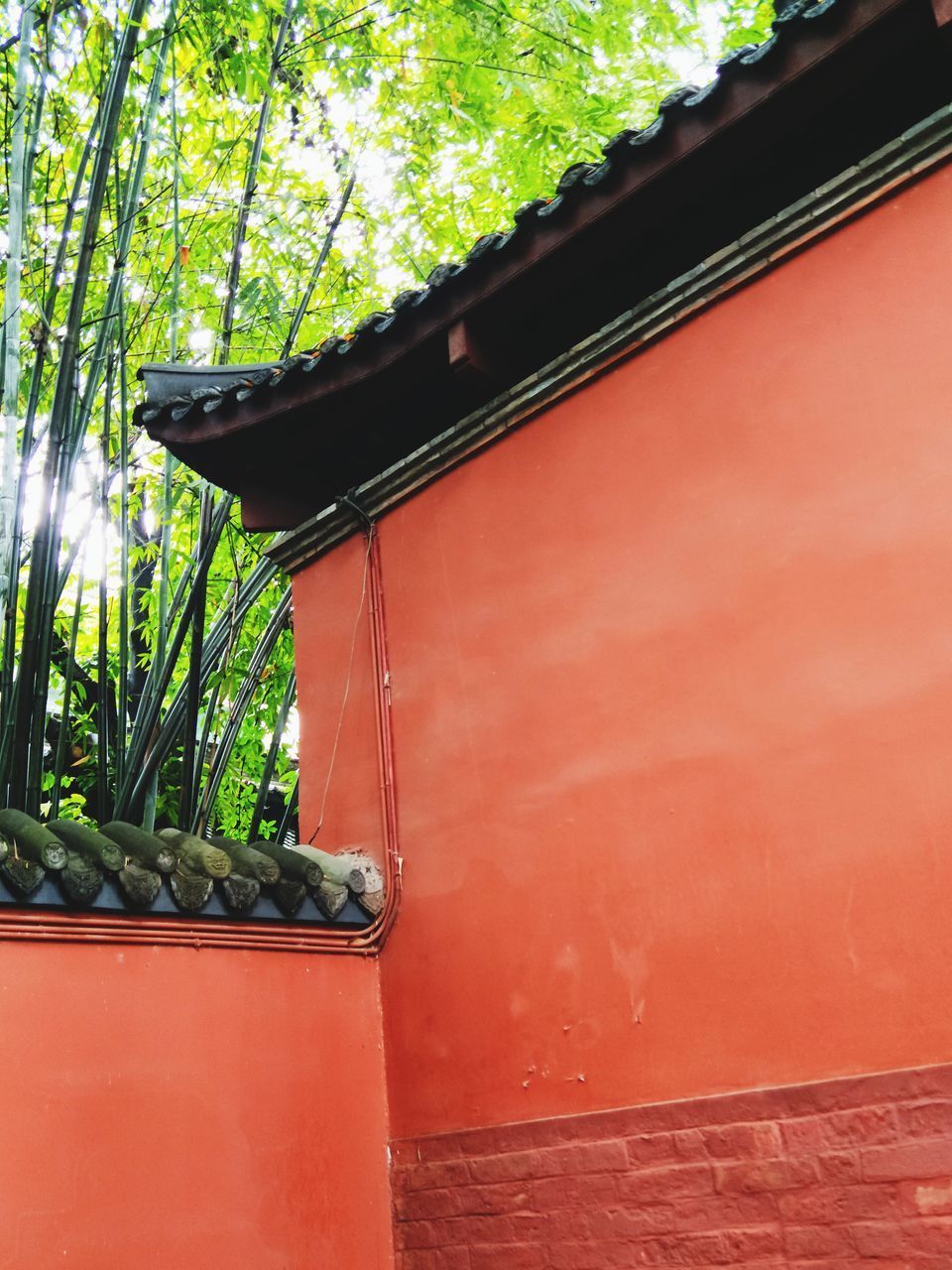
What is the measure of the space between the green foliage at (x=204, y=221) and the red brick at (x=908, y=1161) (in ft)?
10.00

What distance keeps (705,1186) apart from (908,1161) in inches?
23.7

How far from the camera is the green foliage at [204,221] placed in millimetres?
4652

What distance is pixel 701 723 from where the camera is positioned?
3.70 metres

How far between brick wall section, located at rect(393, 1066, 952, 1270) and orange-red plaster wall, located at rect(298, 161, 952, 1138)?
8cm

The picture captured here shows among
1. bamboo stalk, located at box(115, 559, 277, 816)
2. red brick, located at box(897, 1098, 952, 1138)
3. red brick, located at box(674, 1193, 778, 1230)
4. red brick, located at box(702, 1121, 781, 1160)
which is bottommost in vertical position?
red brick, located at box(674, 1193, 778, 1230)

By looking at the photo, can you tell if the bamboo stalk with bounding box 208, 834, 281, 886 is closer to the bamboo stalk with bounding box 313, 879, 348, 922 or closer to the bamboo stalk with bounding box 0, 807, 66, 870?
the bamboo stalk with bounding box 313, 879, 348, 922

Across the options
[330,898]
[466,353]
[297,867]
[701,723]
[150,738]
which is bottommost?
[330,898]

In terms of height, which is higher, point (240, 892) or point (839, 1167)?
point (240, 892)

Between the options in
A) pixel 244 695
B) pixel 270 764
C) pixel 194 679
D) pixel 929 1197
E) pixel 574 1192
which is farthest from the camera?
pixel 244 695

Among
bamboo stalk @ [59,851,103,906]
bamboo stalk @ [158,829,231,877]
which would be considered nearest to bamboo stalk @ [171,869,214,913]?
bamboo stalk @ [158,829,231,877]

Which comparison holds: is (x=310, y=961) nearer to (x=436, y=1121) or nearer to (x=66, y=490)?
(x=436, y=1121)

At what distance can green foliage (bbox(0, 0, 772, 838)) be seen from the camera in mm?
4652

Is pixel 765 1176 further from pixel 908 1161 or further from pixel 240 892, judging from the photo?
pixel 240 892

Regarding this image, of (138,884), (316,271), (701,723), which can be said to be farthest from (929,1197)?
(316,271)
